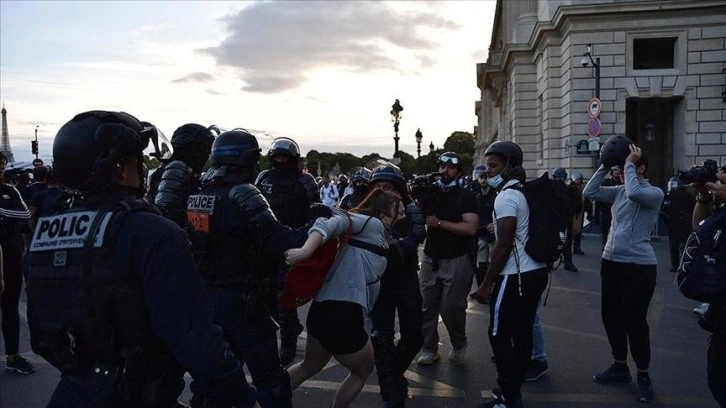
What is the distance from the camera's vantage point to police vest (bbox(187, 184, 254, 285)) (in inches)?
132

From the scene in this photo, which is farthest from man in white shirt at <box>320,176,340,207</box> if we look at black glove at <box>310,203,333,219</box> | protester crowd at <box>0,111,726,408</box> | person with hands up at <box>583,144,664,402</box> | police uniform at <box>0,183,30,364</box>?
black glove at <box>310,203,333,219</box>

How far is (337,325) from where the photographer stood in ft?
11.3

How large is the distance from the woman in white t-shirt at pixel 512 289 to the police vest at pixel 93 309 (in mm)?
2607

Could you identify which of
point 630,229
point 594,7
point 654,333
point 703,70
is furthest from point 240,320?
point 703,70

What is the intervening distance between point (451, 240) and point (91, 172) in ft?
12.3

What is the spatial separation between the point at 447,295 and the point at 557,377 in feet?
3.75

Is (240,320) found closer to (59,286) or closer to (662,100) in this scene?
(59,286)

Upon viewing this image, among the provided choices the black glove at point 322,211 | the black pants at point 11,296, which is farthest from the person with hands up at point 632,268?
the black pants at point 11,296

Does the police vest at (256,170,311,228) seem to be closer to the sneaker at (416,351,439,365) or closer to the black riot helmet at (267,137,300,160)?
the black riot helmet at (267,137,300,160)

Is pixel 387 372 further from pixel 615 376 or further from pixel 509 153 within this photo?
pixel 615 376

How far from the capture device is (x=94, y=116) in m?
2.06

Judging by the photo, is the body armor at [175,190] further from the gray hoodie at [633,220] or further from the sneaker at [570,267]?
the sneaker at [570,267]

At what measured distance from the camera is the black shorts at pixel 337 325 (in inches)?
136

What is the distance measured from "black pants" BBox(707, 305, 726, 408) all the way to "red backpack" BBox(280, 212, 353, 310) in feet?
7.13
